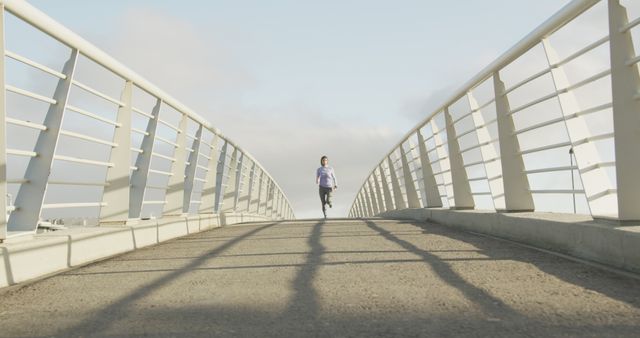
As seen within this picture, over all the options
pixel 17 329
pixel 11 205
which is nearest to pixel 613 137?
pixel 17 329

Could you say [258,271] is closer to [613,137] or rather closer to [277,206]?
[613,137]

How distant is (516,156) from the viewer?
23.3ft

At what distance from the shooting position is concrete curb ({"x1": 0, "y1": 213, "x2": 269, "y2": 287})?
4.69 m

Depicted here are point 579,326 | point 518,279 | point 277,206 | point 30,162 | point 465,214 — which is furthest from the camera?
point 277,206

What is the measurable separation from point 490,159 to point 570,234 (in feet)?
8.83

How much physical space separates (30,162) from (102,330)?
2.71 metres

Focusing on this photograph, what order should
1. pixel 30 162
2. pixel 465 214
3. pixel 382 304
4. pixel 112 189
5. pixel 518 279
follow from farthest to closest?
pixel 465 214, pixel 112 189, pixel 30 162, pixel 518 279, pixel 382 304

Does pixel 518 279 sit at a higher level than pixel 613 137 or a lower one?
lower

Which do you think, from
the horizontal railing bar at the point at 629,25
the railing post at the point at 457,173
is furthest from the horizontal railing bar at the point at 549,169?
the railing post at the point at 457,173

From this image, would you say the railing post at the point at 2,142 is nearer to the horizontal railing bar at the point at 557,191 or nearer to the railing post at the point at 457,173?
the horizontal railing bar at the point at 557,191

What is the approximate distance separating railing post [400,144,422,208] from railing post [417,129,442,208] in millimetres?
1751

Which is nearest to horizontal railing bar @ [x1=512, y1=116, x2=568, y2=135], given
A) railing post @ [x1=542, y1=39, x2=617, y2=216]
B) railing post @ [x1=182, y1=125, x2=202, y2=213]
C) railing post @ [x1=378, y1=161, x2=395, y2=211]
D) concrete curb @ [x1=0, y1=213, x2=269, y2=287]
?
railing post @ [x1=542, y1=39, x2=617, y2=216]

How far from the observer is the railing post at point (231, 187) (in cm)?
1442

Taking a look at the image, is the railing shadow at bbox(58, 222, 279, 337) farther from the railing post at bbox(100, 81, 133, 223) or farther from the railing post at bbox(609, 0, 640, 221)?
the railing post at bbox(609, 0, 640, 221)
